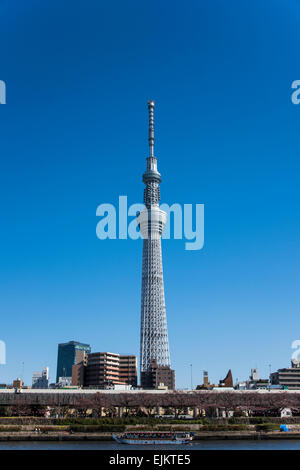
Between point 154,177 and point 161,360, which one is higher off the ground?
point 154,177

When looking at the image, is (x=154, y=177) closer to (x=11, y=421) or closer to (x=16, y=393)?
(x=16, y=393)

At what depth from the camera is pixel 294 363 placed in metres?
135

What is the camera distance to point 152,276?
135 metres

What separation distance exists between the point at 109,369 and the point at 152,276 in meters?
26.5

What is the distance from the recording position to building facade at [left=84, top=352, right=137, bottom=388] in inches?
4803

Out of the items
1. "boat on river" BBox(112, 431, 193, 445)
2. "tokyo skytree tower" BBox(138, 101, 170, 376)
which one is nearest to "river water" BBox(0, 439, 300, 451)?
"boat on river" BBox(112, 431, 193, 445)

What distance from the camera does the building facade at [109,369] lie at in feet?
400

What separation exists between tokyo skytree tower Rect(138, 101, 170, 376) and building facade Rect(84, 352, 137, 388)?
10.5 feet

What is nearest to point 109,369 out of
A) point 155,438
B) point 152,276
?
point 152,276

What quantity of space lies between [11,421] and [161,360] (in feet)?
260

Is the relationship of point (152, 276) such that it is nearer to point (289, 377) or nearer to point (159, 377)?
point (159, 377)

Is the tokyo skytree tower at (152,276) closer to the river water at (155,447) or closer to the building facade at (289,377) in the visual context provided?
the building facade at (289,377)
